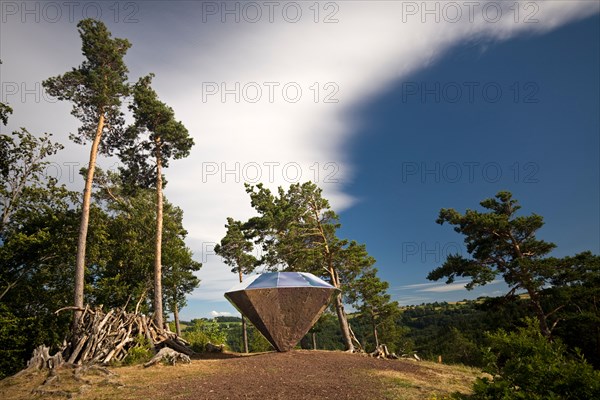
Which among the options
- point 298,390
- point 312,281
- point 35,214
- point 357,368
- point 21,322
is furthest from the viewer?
point 35,214

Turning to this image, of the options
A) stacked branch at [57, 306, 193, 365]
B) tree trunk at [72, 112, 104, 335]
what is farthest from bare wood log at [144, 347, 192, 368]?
tree trunk at [72, 112, 104, 335]

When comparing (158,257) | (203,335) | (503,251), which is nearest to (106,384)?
(158,257)

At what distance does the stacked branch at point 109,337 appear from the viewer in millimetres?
11617

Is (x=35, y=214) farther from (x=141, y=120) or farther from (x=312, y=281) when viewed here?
(x=312, y=281)

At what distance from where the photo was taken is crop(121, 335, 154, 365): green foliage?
11.9 m

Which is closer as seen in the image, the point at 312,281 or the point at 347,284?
the point at 312,281

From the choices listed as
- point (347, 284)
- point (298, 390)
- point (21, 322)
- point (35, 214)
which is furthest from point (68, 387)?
point (347, 284)

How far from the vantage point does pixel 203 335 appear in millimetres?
19500

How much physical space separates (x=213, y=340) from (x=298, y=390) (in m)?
14.1

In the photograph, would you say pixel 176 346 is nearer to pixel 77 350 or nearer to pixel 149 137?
pixel 77 350

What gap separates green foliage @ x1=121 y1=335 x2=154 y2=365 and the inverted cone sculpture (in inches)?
151

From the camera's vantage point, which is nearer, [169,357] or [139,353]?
[169,357]

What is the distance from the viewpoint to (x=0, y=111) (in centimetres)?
1280

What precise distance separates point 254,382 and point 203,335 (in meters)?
12.7
